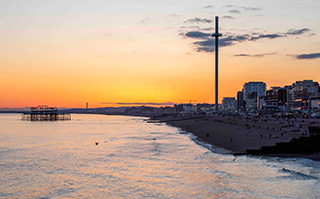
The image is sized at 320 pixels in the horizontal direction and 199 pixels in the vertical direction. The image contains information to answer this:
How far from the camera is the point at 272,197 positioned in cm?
2395

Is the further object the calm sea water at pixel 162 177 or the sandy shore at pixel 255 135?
the sandy shore at pixel 255 135

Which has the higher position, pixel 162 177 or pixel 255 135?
pixel 255 135

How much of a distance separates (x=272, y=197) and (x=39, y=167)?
27711mm

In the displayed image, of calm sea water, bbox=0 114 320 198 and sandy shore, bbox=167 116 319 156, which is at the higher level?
sandy shore, bbox=167 116 319 156

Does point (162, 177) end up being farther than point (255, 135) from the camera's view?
No

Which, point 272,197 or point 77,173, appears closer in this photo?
point 272,197

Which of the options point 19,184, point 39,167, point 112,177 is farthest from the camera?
point 39,167

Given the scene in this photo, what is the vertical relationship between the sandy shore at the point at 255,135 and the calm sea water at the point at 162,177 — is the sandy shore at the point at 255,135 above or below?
above

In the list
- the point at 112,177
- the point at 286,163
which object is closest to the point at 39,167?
the point at 112,177

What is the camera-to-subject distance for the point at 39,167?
38688 millimetres

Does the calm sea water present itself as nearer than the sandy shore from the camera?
Yes

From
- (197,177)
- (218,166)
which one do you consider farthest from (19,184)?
(218,166)

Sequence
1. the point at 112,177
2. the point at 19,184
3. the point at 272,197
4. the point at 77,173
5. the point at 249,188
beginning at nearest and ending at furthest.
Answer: the point at 272,197, the point at 249,188, the point at 19,184, the point at 112,177, the point at 77,173

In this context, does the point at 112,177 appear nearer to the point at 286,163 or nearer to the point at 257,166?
the point at 257,166
